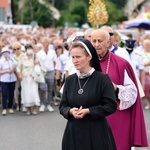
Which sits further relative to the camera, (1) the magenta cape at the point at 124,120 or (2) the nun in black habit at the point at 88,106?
(1) the magenta cape at the point at 124,120

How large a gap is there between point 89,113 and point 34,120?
7.38 metres

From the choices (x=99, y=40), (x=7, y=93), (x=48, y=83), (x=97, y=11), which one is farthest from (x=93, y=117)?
(x=48, y=83)

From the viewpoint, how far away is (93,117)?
5.07 metres

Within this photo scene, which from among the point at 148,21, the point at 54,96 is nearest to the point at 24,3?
the point at 148,21

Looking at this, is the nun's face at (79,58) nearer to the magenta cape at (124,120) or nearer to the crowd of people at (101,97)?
the crowd of people at (101,97)

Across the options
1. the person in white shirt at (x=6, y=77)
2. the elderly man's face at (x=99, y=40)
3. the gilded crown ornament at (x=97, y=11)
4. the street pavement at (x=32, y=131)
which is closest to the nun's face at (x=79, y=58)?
the elderly man's face at (x=99, y=40)

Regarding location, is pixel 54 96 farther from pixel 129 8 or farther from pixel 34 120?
pixel 129 8

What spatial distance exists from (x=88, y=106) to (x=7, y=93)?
27.4 feet

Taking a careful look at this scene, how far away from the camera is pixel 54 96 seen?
1528 cm

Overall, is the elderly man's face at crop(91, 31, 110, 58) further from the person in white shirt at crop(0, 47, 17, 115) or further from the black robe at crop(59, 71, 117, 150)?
the person in white shirt at crop(0, 47, 17, 115)

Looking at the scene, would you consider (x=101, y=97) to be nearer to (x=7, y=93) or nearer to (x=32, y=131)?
(x=32, y=131)

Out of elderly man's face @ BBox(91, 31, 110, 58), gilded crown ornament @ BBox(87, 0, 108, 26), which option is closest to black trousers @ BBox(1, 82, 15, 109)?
gilded crown ornament @ BBox(87, 0, 108, 26)

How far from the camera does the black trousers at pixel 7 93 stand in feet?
43.4

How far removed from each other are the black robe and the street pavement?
13.6 feet
